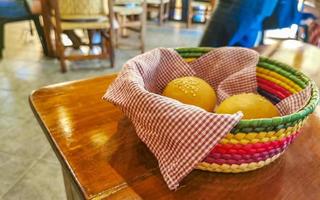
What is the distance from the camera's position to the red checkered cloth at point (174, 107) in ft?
1.34

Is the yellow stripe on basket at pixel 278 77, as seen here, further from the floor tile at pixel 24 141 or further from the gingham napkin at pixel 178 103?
the floor tile at pixel 24 141

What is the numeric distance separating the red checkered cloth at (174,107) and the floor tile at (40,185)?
3.45 feet

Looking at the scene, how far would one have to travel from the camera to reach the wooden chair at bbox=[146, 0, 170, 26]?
3996 mm

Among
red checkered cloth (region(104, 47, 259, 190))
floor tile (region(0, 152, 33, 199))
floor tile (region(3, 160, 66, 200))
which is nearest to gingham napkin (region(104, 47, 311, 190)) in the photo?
red checkered cloth (region(104, 47, 259, 190))

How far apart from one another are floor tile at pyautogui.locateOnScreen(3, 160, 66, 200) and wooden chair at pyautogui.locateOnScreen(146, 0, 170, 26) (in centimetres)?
295

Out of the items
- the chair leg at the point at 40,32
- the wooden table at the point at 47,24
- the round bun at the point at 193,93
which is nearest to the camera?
the round bun at the point at 193,93

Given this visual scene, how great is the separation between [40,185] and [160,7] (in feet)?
10.5

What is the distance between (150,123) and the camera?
451 millimetres

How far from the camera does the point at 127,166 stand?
49 cm

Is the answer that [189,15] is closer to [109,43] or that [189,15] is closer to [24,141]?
[109,43]

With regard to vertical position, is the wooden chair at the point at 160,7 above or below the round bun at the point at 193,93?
below

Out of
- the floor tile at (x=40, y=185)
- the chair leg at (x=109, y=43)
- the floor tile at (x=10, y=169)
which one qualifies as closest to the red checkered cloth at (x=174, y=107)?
the floor tile at (x=40, y=185)

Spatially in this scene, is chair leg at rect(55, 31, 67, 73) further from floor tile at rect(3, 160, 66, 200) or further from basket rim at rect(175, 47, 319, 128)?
basket rim at rect(175, 47, 319, 128)

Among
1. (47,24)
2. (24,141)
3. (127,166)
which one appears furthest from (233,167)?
(47,24)
